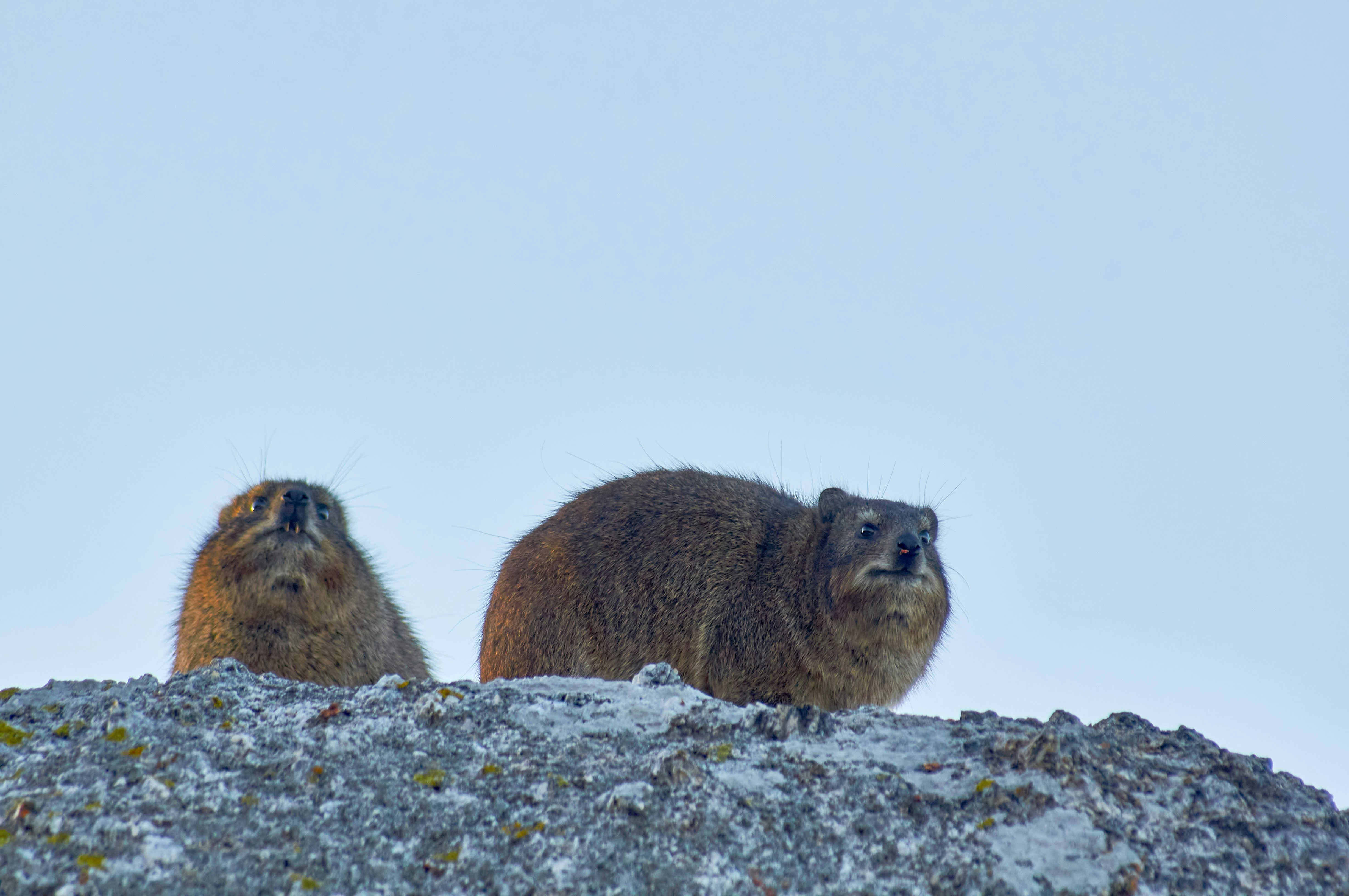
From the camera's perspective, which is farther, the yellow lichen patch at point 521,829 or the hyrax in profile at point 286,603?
the hyrax in profile at point 286,603

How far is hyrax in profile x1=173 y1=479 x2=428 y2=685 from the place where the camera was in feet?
31.4

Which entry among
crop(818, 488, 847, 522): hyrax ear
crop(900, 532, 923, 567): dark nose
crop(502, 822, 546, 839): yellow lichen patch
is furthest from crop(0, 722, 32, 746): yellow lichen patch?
crop(818, 488, 847, 522): hyrax ear

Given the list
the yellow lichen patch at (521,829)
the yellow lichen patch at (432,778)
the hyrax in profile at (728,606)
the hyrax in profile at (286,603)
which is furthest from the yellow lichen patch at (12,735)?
the hyrax in profile at (728,606)

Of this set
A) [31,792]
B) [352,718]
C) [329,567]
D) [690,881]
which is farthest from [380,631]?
[690,881]

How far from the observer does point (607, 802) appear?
4902 mm

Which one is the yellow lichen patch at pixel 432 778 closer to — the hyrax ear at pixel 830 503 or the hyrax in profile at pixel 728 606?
the hyrax in profile at pixel 728 606

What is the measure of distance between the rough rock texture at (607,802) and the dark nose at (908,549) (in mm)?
3884

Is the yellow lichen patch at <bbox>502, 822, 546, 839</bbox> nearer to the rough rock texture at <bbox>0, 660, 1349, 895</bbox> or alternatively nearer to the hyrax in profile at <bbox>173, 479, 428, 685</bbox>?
the rough rock texture at <bbox>0, 660, 1349, 895</bbox>

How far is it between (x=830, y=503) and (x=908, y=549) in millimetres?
955

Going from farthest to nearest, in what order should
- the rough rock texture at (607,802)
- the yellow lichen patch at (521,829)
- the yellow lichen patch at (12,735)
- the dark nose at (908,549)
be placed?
the dark nose at (908,549) → the yellow lichen patch at (12,735) → the yellow lichen patch at (521,829) → the rough rock texture at (607,802)

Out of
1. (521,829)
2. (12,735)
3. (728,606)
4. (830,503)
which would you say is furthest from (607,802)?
(830,503)

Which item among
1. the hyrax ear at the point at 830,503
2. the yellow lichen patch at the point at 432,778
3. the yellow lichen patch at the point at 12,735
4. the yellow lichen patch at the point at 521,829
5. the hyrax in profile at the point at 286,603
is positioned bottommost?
the yellow lichen patch at the point at 521,829

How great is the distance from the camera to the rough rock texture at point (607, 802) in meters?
4.49

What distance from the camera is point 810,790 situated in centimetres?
512
